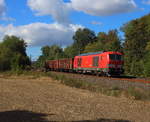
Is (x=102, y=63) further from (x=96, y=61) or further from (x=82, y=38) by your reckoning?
(x=82, y=38)

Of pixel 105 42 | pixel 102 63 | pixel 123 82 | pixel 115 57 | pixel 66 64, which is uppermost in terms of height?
pixel 105 42

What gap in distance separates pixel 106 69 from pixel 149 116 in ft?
61.0

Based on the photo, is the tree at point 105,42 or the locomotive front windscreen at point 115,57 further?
the tree at point 105,42

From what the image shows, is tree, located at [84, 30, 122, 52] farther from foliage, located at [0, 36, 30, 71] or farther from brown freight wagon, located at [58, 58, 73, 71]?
foliage, located at [0, 36, 30, 71]

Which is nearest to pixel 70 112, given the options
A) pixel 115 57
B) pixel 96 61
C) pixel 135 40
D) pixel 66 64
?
pixel 115 57

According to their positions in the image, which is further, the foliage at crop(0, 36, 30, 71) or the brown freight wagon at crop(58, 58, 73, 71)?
the foliage at crop(0, 36, 30, 71)

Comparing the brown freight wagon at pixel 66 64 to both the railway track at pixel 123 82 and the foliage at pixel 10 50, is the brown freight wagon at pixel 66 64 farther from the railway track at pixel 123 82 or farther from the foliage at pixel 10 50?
the railway track at pixel 123 82

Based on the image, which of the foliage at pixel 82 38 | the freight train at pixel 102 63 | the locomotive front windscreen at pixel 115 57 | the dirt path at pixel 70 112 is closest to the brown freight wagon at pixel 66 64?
the freight train at pixel 102 63

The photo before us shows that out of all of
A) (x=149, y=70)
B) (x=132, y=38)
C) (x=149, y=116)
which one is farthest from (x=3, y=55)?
(x=149, y=116)

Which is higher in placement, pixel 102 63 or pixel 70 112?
pixel 102 63

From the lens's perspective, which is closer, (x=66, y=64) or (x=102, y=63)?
(x=102, y=63)

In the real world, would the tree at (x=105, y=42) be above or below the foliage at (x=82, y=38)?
below

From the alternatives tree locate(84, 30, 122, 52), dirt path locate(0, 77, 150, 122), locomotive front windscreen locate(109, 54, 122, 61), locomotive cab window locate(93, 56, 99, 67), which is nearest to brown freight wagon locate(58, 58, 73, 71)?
locomotive cab window locate(93, 56, 99, 67)

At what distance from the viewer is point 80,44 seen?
4419 inches
